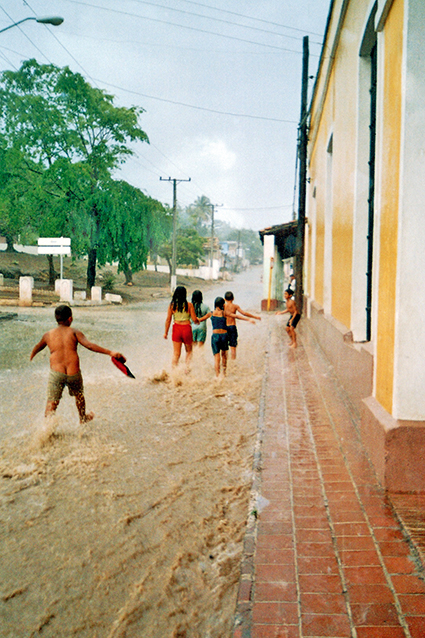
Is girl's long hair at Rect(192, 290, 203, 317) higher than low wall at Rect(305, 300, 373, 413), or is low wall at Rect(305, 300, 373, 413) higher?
girl's long hair at Rect(192, 290, 203, 317)

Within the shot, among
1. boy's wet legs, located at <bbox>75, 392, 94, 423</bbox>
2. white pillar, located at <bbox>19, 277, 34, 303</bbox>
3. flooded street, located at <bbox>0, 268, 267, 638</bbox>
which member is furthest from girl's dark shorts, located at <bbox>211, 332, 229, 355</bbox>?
white pillar, located at <bbox>19, 277, 34, 303</bbox>

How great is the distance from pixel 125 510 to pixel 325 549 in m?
1.51

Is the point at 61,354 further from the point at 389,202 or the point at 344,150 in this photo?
the point at 344,150

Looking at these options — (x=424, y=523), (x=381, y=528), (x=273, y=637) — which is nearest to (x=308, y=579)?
(x=273, y=637)

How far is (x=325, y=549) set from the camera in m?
3.17

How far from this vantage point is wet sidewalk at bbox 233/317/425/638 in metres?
2.52

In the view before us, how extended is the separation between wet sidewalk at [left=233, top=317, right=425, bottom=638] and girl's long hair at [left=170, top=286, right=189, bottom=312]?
3323 mm

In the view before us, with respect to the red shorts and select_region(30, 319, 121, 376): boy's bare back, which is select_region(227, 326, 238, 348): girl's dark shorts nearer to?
the red shorts

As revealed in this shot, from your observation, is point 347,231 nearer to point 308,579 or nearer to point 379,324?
point 379,324

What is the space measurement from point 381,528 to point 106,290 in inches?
1361

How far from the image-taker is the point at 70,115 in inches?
1299

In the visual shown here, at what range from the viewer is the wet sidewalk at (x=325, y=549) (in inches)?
99.3

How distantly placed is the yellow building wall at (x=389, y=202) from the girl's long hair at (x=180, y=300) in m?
4.25

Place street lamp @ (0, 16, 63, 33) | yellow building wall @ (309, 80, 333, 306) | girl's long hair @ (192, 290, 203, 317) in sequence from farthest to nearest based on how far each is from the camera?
street lamp @ (0, 16, 63, 33) < yellow building wall @ (309, 80, 333, 306) < girl's long hair @ (192, 290, 203, 317)
